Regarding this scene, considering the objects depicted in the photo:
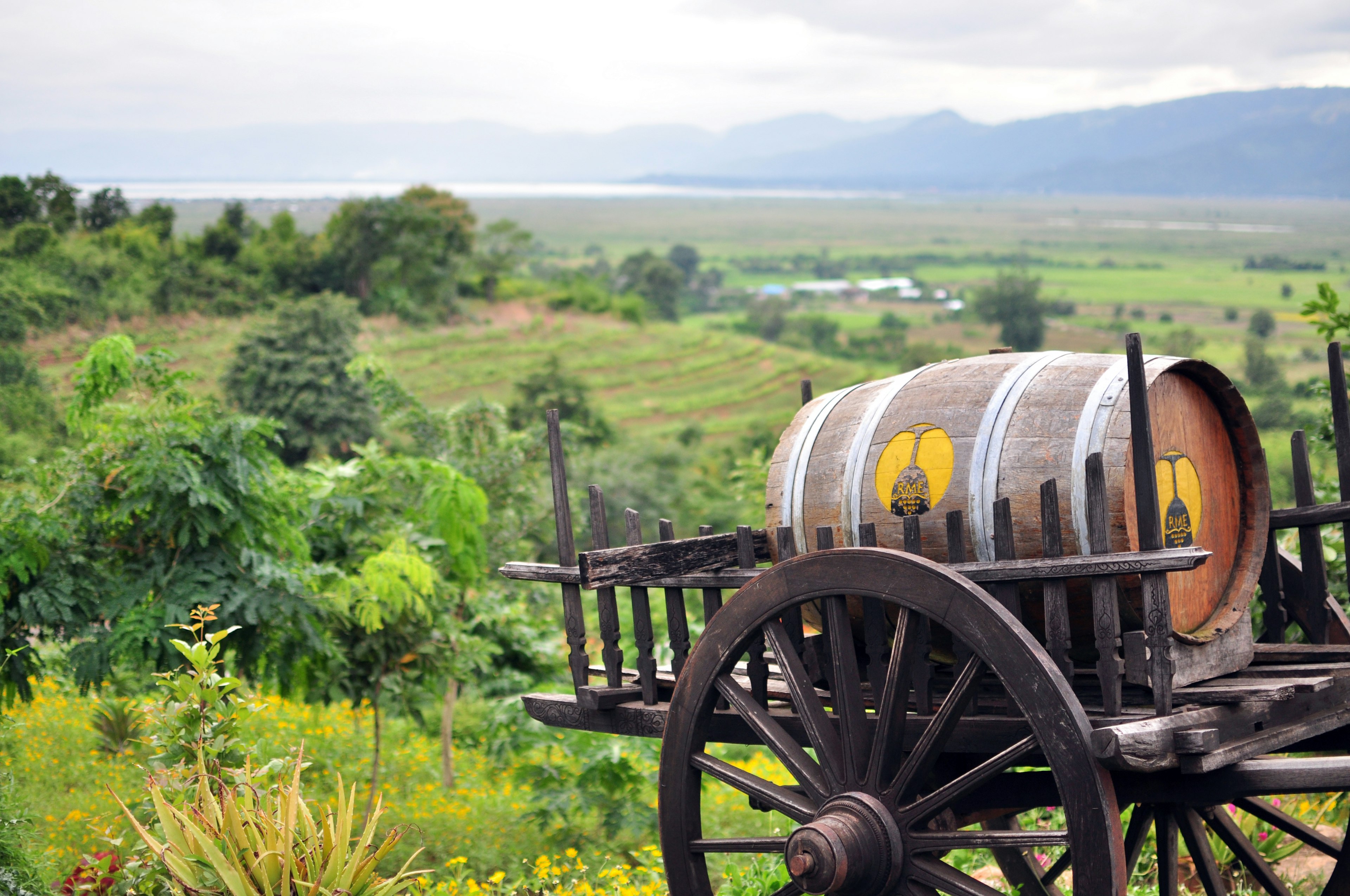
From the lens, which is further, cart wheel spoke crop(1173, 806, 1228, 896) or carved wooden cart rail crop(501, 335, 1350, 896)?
cart wheel spoke crop(1173, 806, 1228, 896)

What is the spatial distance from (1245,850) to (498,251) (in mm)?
65525

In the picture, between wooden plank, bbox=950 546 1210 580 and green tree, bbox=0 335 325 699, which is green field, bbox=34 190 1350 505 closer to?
green tree, bbox=0 335 325 699

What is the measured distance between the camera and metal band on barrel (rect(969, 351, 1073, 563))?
319cm

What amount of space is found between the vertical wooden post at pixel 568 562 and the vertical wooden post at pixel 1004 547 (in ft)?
4.80

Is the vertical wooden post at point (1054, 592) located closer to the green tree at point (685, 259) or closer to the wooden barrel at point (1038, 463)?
the wooden barrel at point (1038, 463)

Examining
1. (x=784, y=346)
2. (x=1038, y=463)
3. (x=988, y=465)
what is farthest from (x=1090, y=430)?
(x=784, y=346)

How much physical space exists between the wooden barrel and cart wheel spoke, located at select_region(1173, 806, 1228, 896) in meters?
0.90

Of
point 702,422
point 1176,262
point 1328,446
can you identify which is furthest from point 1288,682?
point 1176,262

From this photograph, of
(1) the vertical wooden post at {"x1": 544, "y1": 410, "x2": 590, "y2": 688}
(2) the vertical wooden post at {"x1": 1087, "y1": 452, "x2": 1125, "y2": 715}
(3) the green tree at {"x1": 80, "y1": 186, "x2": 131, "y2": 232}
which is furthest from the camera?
(3) the green tree at {"x1": 80, "y1": 186, "x2": 131, "y2": 232}

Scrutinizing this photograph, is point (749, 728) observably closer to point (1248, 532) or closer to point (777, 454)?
point (777, 454)

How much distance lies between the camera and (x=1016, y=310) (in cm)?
7369

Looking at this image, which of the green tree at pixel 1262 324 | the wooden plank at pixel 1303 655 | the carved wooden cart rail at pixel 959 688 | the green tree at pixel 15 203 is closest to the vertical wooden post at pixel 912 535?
the carved wooden cart rail at pixel 959 688

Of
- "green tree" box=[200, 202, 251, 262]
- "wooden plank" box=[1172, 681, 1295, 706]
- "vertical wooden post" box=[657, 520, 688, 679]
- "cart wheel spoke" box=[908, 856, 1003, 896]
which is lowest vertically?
"cart wheel spoke" box=[908, 856, 1003, 896]

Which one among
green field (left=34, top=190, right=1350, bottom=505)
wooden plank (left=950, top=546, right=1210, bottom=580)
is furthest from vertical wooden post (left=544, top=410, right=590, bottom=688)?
green field (left=34, top=190, right=1350, bottom=505)
